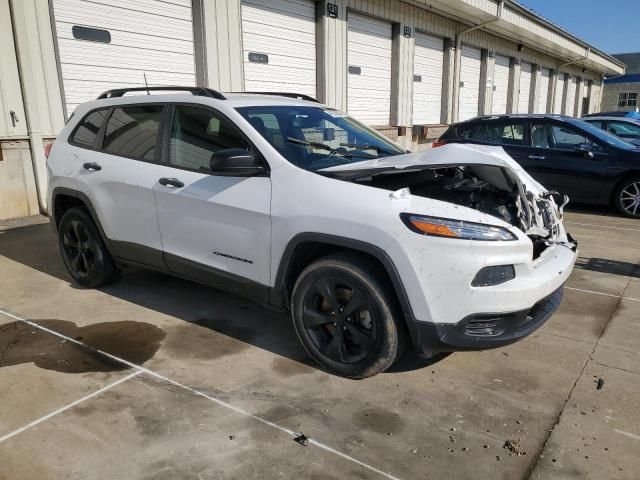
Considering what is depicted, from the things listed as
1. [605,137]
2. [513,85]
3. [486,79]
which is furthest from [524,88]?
[605,137]

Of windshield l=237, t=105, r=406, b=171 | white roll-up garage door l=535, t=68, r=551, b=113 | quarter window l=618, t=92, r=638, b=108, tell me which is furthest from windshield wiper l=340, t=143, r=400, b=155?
quarter window l=618, t=92, r=638, b=108

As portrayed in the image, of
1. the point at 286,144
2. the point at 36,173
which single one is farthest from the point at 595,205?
the point at 36,173

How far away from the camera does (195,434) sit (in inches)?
106

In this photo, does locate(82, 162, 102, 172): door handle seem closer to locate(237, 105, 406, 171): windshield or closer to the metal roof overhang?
locate(237, 105, 406, 171): windshield

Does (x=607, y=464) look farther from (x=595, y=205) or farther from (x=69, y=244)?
(x=595, y=205)

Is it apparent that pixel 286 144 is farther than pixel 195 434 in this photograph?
Yes

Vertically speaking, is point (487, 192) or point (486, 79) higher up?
point (486, 79)

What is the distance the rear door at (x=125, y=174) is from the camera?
161 inches

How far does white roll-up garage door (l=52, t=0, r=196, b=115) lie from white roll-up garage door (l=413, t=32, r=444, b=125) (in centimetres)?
828

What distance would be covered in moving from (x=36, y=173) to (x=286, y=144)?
579 cm

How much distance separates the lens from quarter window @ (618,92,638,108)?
43725mm

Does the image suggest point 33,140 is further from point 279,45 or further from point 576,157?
point 576,157

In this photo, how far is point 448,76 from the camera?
16.9m

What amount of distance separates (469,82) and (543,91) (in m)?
9.91
